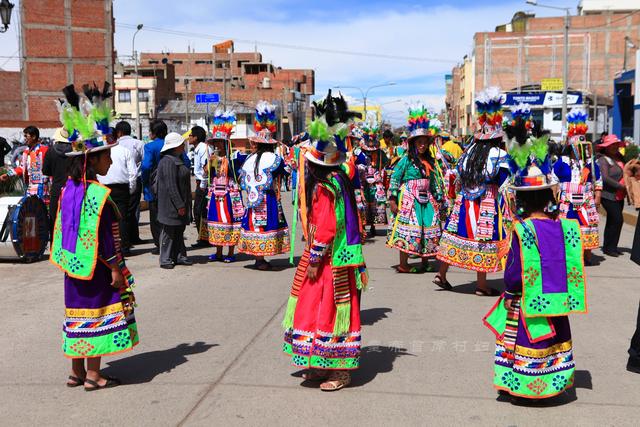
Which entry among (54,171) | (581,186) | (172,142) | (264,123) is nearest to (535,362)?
(264,123)

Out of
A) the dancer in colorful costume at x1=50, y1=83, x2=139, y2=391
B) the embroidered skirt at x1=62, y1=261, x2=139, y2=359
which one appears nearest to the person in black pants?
the dancer in colorful costume at x1=50, y1=83, x2=139, y2=391

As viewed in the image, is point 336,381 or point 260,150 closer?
point 336,381

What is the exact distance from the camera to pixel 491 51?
240 feet

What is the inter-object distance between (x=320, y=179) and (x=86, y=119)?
1.82 m

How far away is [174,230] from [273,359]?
15.0 ft

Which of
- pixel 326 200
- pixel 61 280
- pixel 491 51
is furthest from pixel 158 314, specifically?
pixel 491 51

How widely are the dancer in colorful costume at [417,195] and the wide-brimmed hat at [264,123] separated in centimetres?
187

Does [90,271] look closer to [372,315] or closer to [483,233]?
[372,315]

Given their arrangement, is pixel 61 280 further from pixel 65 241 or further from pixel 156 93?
pixel 156 93

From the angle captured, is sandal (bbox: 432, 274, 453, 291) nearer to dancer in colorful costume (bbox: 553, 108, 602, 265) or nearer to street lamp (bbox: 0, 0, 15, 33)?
dancer in colorful costume (bbox: 553, 108, 602, 265)

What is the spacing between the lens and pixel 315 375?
521 centimetres

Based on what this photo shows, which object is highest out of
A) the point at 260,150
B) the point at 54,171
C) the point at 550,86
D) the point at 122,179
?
the point at 550,86

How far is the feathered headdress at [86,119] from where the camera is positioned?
16.8ft

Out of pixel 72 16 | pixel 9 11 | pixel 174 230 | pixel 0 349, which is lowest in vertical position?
pixel 0 349
